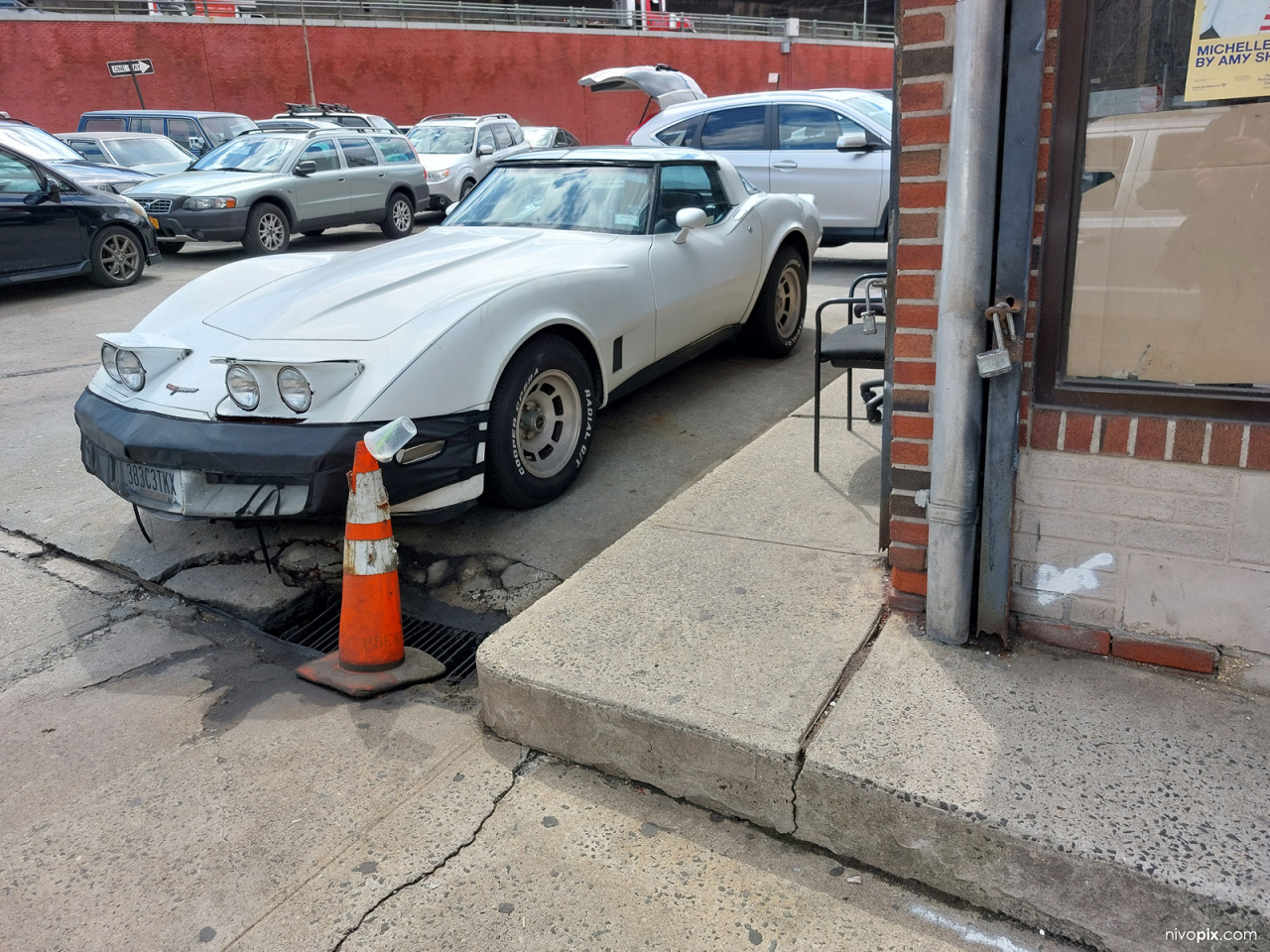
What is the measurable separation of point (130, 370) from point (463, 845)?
8.47ft

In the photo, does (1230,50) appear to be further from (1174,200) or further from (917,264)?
(917,264)

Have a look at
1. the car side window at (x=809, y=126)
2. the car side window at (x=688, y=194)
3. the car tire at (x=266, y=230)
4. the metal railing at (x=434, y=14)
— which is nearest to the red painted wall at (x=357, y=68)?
the metal railing at (x=434, y=14)

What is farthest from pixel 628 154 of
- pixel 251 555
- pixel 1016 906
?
pixel 1016 906

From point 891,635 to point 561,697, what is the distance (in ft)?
3.16

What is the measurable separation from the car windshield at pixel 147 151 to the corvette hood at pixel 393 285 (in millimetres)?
11651

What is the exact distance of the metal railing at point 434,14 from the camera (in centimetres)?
2527

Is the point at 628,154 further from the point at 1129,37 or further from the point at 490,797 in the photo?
the point at 490,797

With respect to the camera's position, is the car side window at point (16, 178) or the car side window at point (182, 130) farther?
the car side window at point (182, 130)

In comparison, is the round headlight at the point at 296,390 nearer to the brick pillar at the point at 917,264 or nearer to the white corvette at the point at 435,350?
the white corvette at the point at 435,350

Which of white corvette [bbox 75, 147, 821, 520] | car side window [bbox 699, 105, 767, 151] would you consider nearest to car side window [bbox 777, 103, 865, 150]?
car side window [bbox 699, 105, 767, 151]

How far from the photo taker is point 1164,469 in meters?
2.42

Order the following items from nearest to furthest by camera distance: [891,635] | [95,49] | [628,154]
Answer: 1. [891,635]
2. [628,154]
3. [95,49]

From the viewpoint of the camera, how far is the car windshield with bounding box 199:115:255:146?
1634cm

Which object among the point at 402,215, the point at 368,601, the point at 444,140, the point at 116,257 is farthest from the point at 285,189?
the point at 368,601
